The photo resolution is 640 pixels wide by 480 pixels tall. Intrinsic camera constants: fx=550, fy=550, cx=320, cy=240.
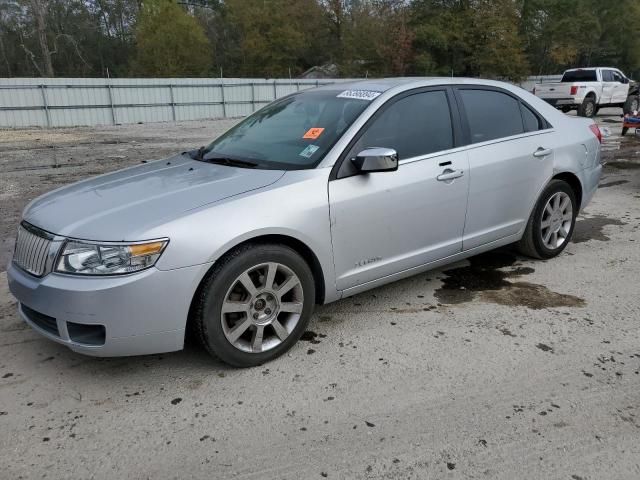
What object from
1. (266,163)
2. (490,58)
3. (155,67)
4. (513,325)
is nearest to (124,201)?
(266,163)

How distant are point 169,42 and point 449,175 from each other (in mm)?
48892

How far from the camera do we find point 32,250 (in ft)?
9.85

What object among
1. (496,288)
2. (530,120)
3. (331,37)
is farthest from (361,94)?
(331,37)

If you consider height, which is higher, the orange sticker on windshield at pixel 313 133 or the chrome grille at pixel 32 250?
the orange sticker on windshield at pixel 313 133

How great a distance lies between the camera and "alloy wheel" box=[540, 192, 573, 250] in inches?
186

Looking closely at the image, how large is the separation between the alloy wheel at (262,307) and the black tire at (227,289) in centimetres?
3

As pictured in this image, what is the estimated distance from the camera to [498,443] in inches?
99.1

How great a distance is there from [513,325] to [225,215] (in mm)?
2058

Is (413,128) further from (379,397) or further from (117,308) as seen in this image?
(117,308)

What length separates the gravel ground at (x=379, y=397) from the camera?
2.43m

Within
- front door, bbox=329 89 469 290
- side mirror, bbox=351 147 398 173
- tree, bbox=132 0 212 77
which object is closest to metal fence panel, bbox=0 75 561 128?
front door, bbox=329 89 469 290

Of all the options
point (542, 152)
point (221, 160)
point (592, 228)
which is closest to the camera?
point (221, 160)

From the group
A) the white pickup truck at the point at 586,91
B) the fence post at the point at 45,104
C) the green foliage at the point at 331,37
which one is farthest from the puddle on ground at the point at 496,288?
the green foliage at the point at 331,37

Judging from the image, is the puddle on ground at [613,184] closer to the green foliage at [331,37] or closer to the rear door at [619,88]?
the rear door at [619,88]
